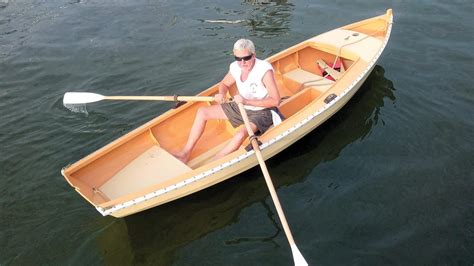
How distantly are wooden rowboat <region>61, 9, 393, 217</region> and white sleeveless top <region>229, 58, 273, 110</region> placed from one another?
0.62 m

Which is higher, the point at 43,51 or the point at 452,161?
the point at 43,51

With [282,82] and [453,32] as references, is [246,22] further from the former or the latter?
[453,32]

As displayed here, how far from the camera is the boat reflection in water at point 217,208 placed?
574 cm

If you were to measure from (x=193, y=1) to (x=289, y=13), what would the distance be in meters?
3.51

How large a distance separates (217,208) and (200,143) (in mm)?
1355

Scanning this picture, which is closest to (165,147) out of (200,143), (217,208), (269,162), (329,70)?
(200,143)

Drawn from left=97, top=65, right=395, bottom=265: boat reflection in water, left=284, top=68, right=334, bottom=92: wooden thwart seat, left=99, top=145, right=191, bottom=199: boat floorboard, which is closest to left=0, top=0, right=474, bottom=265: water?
left=97, top=65, right=395, bottom=265: boat reflection in water

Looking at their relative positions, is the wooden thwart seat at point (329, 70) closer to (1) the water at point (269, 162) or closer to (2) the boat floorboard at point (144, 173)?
(1) the water at point (269, 162)

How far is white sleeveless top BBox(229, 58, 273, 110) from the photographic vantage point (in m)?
6.15

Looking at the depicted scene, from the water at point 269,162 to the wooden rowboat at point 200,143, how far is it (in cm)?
57

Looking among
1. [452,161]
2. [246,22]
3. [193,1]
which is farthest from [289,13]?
[452,161]

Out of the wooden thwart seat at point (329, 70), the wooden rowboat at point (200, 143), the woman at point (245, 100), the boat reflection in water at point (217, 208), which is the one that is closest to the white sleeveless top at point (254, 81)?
the woman at point (245, 100)

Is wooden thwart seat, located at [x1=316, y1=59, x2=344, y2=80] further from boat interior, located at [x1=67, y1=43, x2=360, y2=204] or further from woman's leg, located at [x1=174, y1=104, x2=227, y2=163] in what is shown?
woman's leg, located at [x1=174, y1=104, x2=227, y2=163]

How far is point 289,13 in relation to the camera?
1246 cm
